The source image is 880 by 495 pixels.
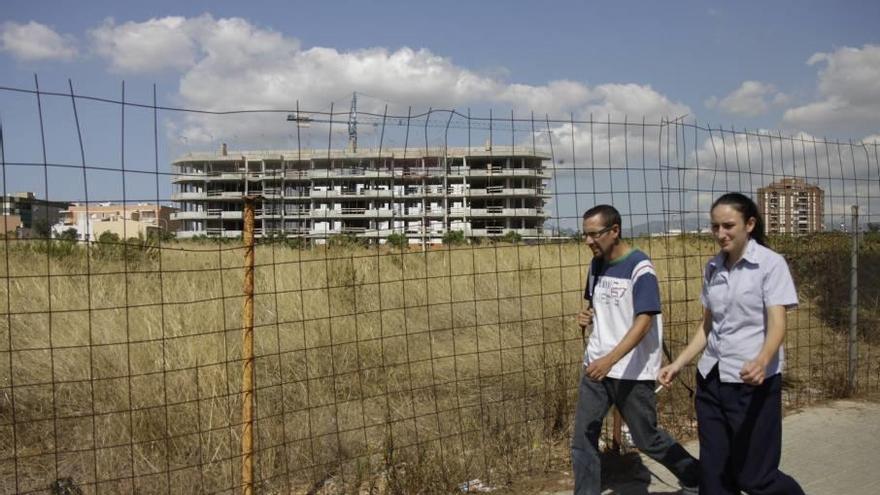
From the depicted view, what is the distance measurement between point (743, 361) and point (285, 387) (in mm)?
3996

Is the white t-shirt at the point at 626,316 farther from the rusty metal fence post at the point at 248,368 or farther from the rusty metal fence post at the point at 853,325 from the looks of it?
the rusty metal fence post at the point at 853,325

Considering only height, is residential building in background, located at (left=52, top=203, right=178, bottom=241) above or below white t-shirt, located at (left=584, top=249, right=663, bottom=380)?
above

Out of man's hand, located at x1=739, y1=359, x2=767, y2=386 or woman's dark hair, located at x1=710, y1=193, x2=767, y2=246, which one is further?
woman's dark hair, located at x1=710, y1=193, x2=767, y2=246

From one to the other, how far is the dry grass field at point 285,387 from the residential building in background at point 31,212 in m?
0.30

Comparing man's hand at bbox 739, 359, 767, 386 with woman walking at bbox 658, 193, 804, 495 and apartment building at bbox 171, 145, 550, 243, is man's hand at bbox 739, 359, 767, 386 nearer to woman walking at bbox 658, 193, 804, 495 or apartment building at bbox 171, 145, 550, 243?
woman walking at bbox 658, 193, 804, 495

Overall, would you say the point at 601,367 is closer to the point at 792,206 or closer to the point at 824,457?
the point at 824,457

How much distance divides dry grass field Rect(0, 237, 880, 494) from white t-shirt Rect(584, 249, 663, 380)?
801 mm

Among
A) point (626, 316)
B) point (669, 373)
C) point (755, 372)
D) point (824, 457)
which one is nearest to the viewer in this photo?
point (755, 372)

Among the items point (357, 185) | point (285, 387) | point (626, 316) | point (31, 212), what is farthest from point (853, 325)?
point (31, 212)

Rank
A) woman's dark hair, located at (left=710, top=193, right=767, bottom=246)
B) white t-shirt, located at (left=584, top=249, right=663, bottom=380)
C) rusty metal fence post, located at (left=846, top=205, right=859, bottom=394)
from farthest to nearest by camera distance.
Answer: rusty metal fence post, located at (left=846, top=205, right=859, bottom=394) → white t-shirt, located at (left=584, top=249, right=663, bottom=380) → woman's dark hair, located at (left=710, top=193, right=767, bottom=246)

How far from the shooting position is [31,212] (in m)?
4.43

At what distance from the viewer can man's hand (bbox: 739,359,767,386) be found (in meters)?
2.87

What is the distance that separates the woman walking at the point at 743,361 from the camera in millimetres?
3057

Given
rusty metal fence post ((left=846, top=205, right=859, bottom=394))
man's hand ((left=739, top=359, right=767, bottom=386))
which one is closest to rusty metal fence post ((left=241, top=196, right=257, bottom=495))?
man's hand ((left=739, top=359, right=767, bottom=386))
